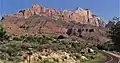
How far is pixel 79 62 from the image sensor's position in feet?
137

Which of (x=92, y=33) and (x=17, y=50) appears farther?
(x=92, y=33)

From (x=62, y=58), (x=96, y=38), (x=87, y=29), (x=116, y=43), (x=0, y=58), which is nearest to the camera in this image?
(x=0, y=58)

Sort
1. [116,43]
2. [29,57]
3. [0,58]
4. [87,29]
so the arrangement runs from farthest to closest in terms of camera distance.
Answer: [87,29] < [116,43] < [29,57] < [0,58]

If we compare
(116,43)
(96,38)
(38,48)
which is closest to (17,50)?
(38,48)

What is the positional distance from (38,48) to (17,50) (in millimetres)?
5159

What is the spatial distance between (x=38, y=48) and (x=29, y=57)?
20.3 feet

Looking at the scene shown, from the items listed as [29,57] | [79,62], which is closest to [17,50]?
[29,57]

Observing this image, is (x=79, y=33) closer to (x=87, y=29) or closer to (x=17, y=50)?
(x=87, y=29)

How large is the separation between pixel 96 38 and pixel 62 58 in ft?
488

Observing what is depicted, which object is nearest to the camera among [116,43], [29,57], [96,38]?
[29,57]

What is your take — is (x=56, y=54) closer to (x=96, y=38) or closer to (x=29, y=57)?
(x=29, y=57)

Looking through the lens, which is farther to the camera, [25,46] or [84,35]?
[84,35]

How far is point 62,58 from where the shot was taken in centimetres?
3991

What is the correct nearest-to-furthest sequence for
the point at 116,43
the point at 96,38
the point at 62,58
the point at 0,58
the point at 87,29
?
the point at 0,58 → the point at 62,58 → the point at 116,43 → the point at 96,38 → the point at 87,29
